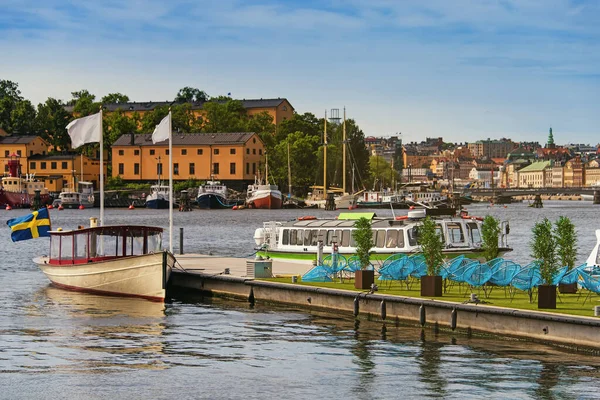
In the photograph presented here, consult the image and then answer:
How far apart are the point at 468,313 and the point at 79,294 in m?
20.4

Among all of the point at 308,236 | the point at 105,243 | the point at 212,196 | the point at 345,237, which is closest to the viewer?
the point at 105,243

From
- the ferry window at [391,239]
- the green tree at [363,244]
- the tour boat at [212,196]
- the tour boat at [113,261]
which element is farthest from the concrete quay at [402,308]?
the tour boat at [212,196]

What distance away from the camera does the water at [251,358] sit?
27312 mm

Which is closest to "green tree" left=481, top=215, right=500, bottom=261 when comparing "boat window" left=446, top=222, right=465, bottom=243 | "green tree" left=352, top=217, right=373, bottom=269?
"boat window" left=446, top=222, right=465, bottom=243

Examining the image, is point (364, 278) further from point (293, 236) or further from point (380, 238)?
point (293, 236)

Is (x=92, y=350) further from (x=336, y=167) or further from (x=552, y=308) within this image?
(x=336, y=167)

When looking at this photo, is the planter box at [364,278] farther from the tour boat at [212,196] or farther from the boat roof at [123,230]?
the tour boat at [212,196]

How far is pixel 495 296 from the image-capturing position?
37031 mm

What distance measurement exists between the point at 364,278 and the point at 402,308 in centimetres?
355

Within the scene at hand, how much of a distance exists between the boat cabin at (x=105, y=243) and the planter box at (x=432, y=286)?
14.2 meters

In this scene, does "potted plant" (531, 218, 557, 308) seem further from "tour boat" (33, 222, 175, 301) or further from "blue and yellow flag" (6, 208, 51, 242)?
"blue and yellow flag" (6, 208, 51, 242)

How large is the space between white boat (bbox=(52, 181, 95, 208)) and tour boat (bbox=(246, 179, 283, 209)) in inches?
1109

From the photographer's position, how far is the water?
27.3 meters

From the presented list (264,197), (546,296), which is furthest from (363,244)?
(264,197)
